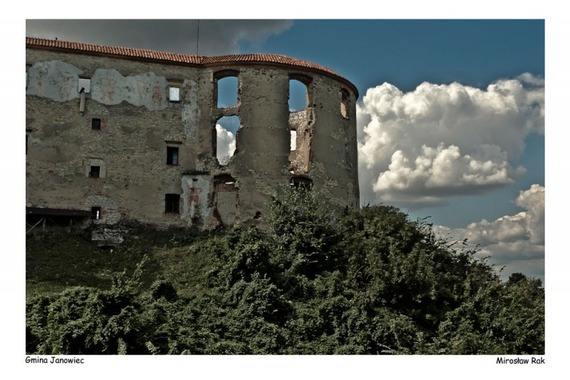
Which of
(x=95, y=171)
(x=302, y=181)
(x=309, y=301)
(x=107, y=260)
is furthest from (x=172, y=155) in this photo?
(x=309, y=301)

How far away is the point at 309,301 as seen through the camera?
19.4 m

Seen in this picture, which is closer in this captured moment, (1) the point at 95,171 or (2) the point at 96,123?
(1) the point at 95,171

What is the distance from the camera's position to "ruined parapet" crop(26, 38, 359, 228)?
26.7 meters

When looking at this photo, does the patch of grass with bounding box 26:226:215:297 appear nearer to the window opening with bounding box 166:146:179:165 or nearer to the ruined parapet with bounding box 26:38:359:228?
the ruined parapet with bounding box 26:38:359:228

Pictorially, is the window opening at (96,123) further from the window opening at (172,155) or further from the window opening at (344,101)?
the window opening at (344,101)

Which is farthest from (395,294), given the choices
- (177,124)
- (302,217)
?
(177,124)

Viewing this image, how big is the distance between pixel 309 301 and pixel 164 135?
11127mm

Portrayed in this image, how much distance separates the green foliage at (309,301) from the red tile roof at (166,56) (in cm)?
707

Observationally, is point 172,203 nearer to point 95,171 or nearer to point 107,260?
point 95,171

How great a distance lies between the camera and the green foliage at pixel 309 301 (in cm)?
1662

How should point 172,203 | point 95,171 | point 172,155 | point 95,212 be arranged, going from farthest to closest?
point 172,155 → point 172,203 → point 95,171 → point 95,212

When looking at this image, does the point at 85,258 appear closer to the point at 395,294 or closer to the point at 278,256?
the point at 278,256

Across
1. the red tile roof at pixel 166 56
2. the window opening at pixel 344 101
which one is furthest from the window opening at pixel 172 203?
the window opening at pixel 344 101

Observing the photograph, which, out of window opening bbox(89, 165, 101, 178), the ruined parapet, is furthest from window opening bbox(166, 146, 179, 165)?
window opening bbox(89, 165, 101, 178)
